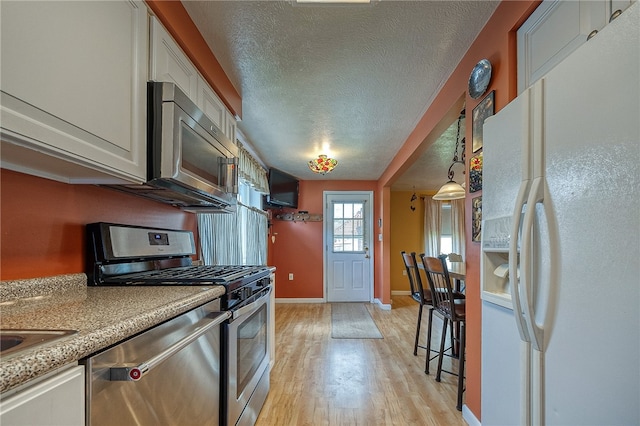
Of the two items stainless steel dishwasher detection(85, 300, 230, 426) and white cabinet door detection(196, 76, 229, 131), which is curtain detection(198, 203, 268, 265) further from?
stainless steel dishwasher detection(85, 300, 230, 426)

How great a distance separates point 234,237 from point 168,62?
209cm

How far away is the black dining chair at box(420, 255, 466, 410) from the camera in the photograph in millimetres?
2182

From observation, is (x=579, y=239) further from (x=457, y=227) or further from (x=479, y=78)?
(x=457, y=227)

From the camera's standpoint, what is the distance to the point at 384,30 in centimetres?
175

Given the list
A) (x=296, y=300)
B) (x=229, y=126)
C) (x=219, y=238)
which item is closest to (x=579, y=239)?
(x=229, y=126)

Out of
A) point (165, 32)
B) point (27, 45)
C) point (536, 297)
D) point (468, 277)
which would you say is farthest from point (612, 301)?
point (165, 32)

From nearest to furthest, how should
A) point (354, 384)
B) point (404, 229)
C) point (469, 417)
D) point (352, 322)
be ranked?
point (469, 417)
point (354, 384)
point (352, 322)
point (404, 229)

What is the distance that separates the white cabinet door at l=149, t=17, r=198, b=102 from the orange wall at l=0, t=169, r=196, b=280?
0.60 meters

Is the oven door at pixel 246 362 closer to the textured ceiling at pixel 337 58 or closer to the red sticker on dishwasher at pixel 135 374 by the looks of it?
the red sticker on dishwasher at pixel 135 374

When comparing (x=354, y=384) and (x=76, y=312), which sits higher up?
(x=76, y=312)

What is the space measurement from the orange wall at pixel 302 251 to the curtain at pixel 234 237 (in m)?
1.06

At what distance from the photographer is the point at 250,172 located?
374 centimetres

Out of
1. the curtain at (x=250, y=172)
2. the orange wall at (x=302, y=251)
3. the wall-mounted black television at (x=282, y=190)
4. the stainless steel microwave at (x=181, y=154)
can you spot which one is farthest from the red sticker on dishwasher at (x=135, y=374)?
the orange wall at (x=302, y=251)

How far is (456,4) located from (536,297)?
1447 mm
